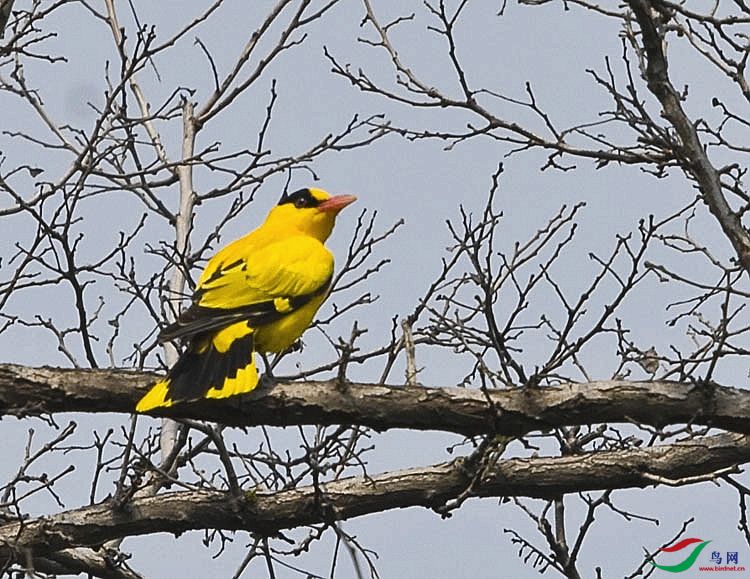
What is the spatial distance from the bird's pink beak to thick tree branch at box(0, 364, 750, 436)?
2.61m

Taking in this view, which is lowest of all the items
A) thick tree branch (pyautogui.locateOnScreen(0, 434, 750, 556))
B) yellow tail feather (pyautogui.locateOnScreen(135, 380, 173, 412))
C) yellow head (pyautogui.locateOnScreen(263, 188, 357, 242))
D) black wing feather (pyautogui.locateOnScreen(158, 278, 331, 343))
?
thick tree branch (pyautogui.locateOnScreen(0, 434, 750, 556))

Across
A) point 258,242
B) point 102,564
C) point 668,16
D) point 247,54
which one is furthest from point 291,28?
point 102,564

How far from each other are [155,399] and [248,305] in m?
1.18

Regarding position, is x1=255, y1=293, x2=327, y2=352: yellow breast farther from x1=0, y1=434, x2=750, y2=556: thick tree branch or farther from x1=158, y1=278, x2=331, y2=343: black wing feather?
x1=0, y1=434, x2=750, y2=556: thick tree branch

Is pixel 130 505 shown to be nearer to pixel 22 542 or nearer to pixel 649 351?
pixel 22 542

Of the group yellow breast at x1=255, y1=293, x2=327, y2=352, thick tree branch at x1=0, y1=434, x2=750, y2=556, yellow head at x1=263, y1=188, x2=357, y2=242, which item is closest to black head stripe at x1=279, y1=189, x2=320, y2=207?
yellow head at x1=263, y1=188, x2=357, y2=242

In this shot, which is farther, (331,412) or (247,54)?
(247,54)

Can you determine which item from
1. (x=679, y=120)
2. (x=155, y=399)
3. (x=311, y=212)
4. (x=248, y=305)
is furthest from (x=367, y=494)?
(x=311, y=212)

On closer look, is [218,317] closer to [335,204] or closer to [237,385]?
[237,385]

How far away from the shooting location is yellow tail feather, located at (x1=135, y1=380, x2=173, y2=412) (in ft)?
15.5

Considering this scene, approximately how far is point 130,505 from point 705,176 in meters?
2.89

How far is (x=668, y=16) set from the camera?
541cm

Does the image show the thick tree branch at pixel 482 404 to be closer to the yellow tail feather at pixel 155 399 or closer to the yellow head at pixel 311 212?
the yellow tail feather at pixel 155 399

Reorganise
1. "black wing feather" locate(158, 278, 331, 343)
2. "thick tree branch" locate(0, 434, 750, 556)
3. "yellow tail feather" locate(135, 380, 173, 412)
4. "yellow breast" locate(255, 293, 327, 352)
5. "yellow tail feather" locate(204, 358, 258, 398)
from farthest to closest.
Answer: "yellow breast" locate(255, 293, 327, 352) < "black wing feather" locate(158, 278, 331, 343) < "thick tree branch" locate(0, 434, 750, 556) < "yellow tail feather" locate(204, 358, 258, 398) < "yellow tail feather" locate(135, 380, 173, 412)
